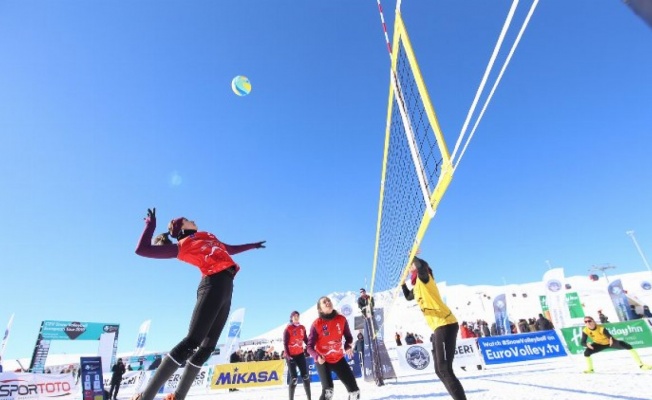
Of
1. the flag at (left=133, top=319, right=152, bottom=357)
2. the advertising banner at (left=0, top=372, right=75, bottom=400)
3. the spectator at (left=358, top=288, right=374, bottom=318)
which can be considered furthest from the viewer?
the flag at (left=133, top=319, right=152, bottom=357)

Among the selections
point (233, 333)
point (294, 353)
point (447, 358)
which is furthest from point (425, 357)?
point (233, 333)

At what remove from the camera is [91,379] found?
338 inches

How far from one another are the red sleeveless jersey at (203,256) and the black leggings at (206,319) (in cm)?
6

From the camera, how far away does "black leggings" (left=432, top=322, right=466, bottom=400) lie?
3.15 metres

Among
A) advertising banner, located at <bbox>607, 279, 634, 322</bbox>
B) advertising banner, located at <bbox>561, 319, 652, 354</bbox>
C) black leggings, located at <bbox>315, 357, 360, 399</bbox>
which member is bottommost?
black leggings, located at <bbox>315, 357, 360, 399</bbox>

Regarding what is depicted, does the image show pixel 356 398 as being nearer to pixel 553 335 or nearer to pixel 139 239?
pixel 139 239

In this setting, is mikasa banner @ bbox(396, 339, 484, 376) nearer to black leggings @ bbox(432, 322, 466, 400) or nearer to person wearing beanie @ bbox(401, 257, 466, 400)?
person wearing beanie @ bbox(401, 257, 466, 400)

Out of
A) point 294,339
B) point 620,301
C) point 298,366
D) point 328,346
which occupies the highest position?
point 620,301

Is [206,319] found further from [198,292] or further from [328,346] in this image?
[328,346]

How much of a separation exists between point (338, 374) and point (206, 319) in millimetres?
2383

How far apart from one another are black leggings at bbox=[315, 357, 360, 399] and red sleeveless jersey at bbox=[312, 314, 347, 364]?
0.07 m

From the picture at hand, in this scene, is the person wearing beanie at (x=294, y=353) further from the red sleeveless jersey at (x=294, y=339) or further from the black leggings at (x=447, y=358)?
the black leggings at (x=447, y=358)

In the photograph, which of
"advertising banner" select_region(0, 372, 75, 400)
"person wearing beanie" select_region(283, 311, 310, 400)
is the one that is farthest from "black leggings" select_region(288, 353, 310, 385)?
"advertising banner" select_region(0, 372, 75, 400)

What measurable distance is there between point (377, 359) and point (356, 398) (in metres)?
5.16
